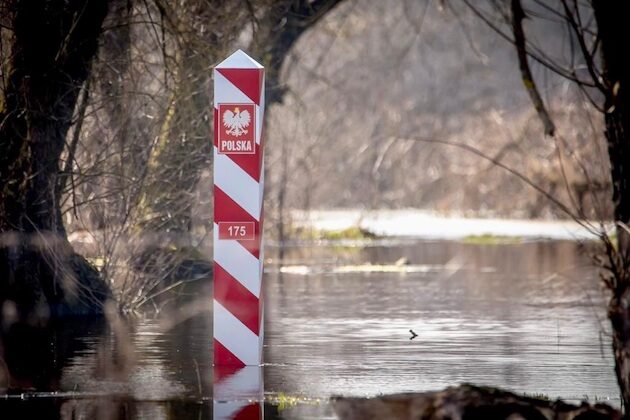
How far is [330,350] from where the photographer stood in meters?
12.8

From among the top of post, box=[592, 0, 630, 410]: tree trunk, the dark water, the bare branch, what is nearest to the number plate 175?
the dark water

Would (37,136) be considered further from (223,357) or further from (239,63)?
(223,357)

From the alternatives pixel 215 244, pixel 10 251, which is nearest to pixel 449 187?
pixel 10 251

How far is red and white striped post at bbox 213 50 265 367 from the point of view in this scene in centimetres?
1111

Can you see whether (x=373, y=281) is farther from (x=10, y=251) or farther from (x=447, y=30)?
(x=447, y=30)

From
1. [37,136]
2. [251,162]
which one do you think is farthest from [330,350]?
[37,136]

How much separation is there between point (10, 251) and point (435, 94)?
52533mm

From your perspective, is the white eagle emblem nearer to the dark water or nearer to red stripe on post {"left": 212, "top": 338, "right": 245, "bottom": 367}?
red stripe on post {"left": 212, "top": 338, "right": 245, "bottom": 367}

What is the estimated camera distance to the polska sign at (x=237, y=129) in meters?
11.1

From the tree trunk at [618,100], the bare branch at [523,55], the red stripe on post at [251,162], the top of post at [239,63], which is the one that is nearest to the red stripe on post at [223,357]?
the red stripe on post at [251,162]

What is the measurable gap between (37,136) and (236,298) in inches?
167

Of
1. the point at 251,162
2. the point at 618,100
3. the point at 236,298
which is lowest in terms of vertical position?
the point at 236,298

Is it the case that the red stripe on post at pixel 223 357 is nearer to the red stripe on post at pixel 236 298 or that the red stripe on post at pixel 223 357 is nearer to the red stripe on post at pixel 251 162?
the red stripe on post at pixel 236 298

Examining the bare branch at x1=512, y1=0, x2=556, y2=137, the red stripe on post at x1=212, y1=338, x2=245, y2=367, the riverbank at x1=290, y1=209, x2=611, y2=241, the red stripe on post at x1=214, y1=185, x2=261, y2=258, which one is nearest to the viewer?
the bare branch at x1=512, y1=0, x2=556, y2=137
